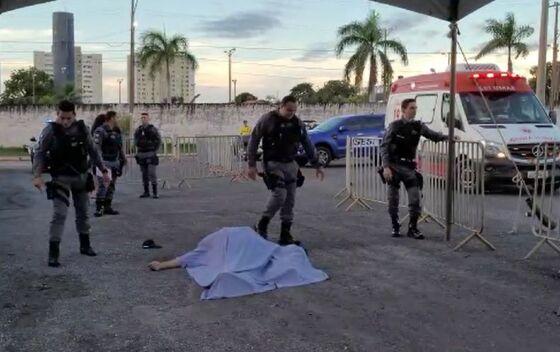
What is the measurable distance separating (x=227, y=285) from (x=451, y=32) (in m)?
4.11

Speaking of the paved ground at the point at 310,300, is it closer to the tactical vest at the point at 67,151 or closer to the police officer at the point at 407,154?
the police officer at the point at 407,154

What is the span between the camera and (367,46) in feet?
133

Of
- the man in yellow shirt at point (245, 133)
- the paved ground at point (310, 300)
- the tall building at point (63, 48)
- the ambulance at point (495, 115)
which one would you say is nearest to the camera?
the paved ground at point (310, 300)

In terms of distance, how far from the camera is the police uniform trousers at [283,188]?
7746mm

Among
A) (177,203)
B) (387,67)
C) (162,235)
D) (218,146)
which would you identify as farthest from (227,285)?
(387,67)

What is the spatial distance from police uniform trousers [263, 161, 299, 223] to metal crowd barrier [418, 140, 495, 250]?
2001 mm

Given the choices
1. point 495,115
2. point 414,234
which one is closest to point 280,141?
point 414,234

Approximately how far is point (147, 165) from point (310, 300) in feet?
27.3

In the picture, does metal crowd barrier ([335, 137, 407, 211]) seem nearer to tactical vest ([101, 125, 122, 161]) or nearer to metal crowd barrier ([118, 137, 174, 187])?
tactical vest ([101, 125, 122, 161])

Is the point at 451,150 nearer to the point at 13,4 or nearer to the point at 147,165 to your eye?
the point at 13,4

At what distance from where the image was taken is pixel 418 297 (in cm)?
553

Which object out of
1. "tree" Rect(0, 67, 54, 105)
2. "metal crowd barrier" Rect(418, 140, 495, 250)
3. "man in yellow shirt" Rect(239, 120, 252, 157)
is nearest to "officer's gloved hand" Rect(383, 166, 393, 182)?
"metal crowd barrier" Rect(418, 140, 495, 250)

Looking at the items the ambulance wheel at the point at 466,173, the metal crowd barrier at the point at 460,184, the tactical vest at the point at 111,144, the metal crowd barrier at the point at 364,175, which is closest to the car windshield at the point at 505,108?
the metal crowd barrier at the point at 364,175

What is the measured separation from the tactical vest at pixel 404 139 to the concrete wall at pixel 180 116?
2955cm
